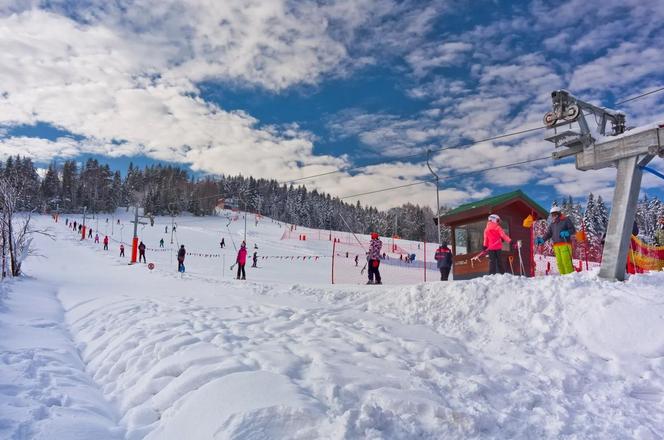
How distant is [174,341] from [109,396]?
1.12m

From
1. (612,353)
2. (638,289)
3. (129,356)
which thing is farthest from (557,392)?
(129,356)

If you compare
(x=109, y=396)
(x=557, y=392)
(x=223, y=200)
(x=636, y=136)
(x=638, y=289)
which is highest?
(x=223, y=200)

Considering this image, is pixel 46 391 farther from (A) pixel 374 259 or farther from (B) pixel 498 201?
(B) pixel 498 201

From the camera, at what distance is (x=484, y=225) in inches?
730

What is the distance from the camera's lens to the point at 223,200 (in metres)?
117

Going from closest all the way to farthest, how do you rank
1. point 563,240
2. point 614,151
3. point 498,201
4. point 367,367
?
point 367,367 → point 614,151 → point 563,240 → point 498,201

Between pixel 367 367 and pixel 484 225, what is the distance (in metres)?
15.6

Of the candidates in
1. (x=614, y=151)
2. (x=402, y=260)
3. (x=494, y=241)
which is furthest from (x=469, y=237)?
(x=402, y=260)

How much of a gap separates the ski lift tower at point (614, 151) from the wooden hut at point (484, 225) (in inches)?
371

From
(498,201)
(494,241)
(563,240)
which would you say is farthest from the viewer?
(498,201)

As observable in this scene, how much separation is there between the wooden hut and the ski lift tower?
30.9ft

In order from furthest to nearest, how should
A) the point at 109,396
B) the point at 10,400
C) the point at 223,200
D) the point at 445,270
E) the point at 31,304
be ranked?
the point at 223,200, the point at 445,270, the point at 31,304, the point at 109,396, the point at 10,400

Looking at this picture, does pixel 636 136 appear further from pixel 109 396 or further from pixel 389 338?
pixel 109 396

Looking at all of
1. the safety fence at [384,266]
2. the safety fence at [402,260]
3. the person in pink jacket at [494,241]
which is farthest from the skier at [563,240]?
the safety fence at [384,266]
